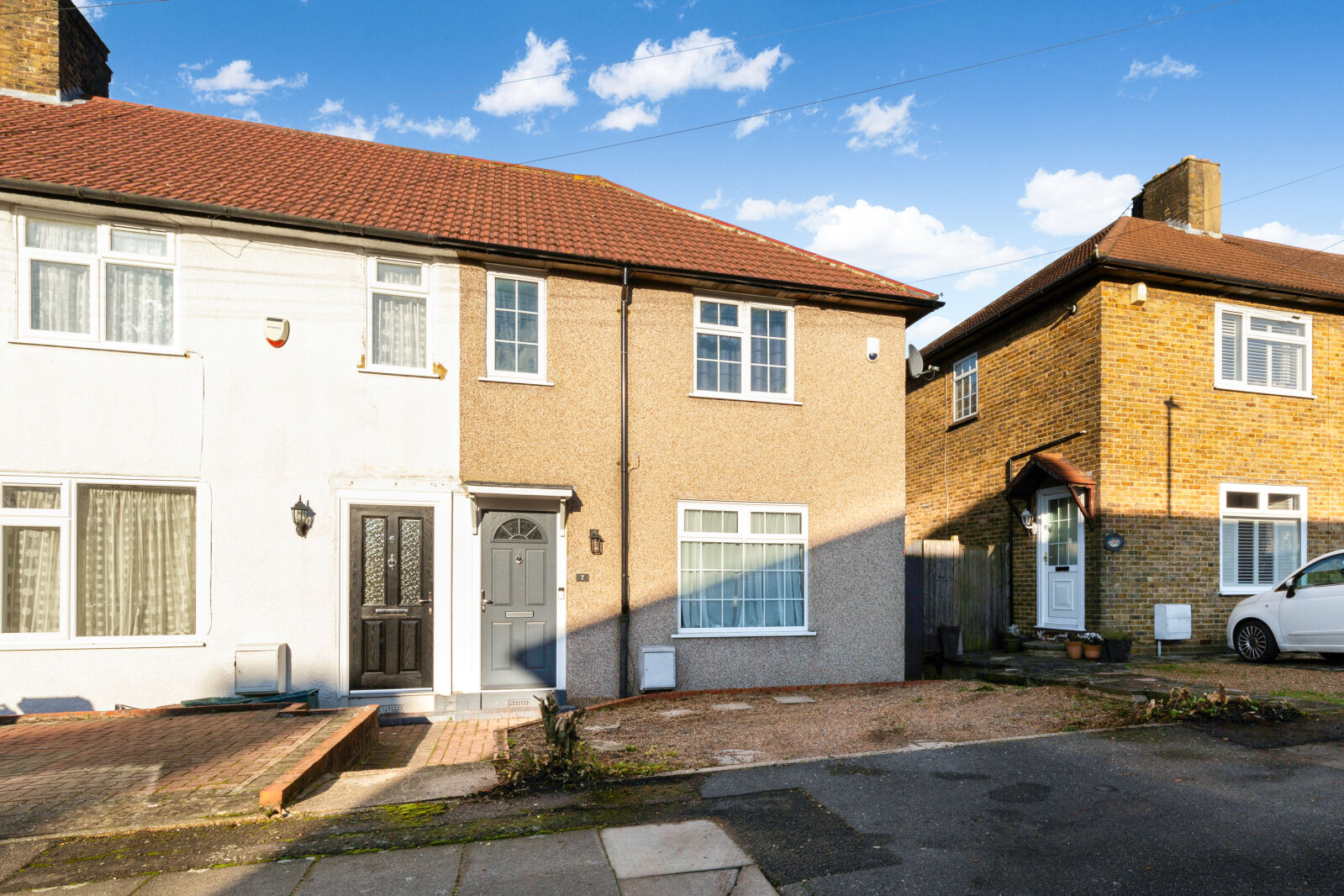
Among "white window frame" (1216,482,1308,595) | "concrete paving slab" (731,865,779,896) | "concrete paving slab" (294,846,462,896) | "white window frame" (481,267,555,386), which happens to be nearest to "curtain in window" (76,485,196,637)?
"white window frame" (481,267,555,386)

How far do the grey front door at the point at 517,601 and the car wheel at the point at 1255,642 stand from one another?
918cm

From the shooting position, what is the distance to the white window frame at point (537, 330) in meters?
9.22

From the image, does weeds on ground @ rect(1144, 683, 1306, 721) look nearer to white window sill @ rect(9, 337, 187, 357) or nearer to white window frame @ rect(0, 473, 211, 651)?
white window frame @ rect(0, 473, 211, 651)

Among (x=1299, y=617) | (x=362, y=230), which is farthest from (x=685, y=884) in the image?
(x=1299, y=617)

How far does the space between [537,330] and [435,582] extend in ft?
9.92

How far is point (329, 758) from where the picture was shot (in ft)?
19.5

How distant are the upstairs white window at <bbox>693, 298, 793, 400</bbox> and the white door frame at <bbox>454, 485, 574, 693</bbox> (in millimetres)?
2393

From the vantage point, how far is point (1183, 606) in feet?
39.2

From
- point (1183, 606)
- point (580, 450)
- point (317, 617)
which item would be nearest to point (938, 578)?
point (1183, 606)

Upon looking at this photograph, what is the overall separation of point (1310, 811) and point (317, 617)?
27.0 ft

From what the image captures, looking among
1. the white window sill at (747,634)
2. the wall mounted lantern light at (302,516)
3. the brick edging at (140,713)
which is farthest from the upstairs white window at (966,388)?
the brick edging at (140,713)

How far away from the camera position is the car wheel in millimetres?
10742

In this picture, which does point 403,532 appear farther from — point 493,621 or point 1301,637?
point 1301,637

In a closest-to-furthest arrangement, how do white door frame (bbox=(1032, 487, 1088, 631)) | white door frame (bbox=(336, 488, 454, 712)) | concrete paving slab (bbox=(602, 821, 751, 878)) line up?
concrete paving slab (bbox=(602, 821, 751, 878)) < white door frame (bbox=(336, 488, 454, 712)) < white door frame (bbox=(1032, 487, 1088, 631))
